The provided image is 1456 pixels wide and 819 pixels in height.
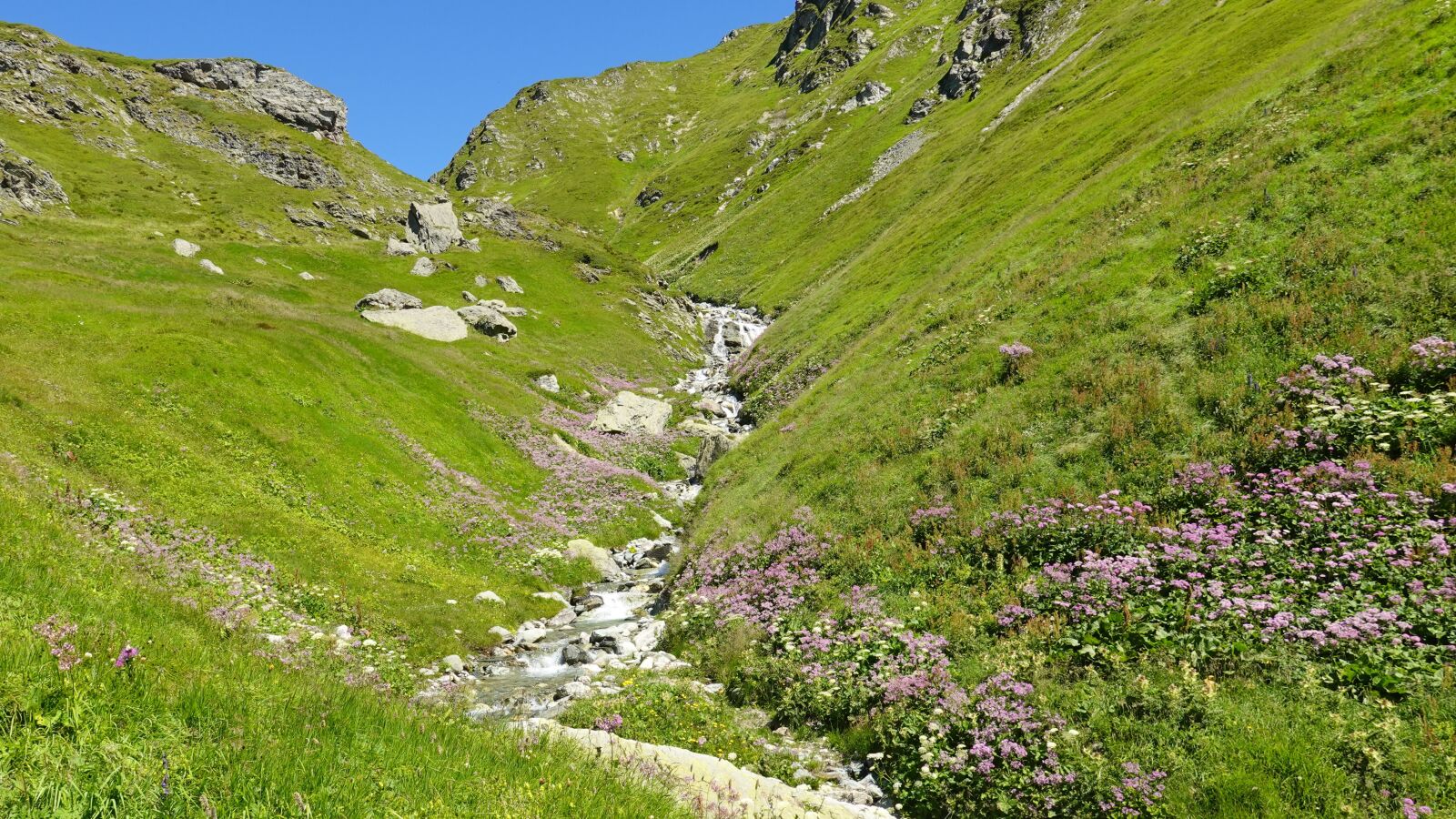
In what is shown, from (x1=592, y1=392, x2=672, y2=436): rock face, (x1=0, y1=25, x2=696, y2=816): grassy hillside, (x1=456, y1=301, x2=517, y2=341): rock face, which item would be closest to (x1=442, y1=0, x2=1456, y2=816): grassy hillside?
(x1=0, y1=25, x2=696, y2=816): grassy hillside

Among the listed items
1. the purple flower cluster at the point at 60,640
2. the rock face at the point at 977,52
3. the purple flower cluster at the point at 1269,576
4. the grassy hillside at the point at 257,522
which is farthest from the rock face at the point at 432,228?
the rock face at the point at 977,52

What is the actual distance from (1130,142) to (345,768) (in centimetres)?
5641

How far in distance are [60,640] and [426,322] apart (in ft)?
206

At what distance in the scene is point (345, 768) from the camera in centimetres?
492

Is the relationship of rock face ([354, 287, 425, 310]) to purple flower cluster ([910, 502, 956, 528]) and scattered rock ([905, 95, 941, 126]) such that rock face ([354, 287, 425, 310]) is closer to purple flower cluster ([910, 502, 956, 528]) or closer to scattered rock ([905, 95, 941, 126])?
purple flower cluster ([910, 502, 956, 528])

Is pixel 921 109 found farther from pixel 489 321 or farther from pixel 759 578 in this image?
pixel 759 578

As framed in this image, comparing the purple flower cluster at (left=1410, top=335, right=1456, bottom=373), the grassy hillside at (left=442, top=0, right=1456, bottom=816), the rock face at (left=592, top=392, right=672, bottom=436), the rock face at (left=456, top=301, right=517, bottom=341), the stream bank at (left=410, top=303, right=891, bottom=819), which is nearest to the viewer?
the stream bank at (left=410, top=303, right=891, bottom=819)

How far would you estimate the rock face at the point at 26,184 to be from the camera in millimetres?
67875

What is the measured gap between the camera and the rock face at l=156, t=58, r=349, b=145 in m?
136

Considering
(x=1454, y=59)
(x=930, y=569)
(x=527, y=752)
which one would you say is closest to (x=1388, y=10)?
(x=1454, y=59)

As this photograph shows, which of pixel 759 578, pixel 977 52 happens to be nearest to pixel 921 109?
pixel 977 52

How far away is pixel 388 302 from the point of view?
62.9 metres

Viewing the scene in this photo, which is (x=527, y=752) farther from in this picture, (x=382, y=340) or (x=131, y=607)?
(x=382, y=340)

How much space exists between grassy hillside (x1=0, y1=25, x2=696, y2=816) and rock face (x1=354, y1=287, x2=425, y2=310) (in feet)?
16.4
